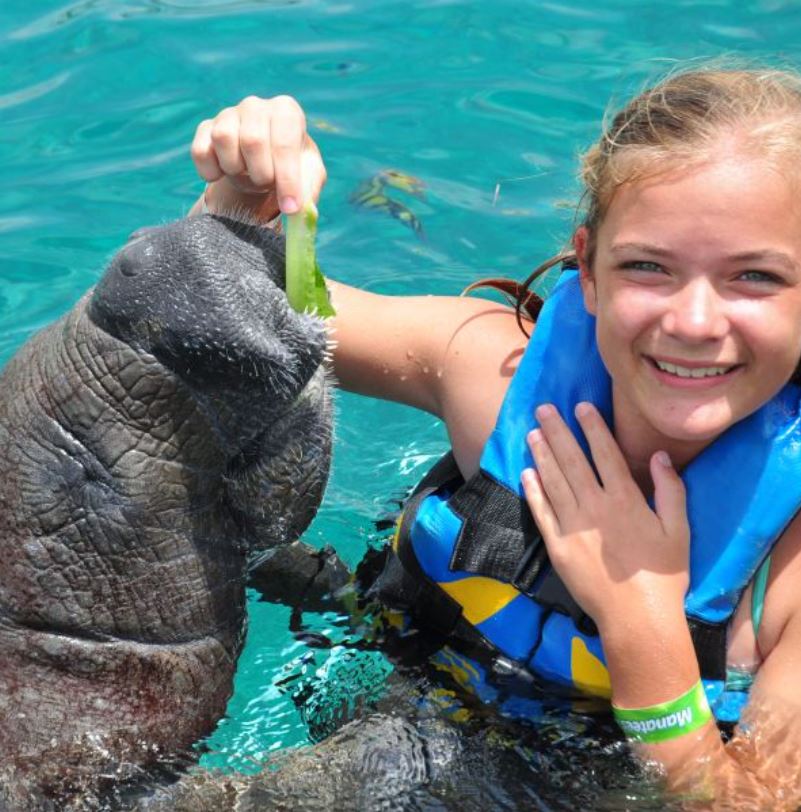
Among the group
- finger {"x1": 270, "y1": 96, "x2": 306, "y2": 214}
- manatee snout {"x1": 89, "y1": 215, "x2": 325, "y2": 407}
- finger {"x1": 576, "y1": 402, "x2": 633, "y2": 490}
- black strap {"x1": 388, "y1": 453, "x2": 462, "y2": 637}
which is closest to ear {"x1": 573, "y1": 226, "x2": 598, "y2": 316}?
finger {"x1": 576, "y1": 402, "x2": 633, "y2": 490}

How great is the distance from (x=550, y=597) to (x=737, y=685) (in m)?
0.56

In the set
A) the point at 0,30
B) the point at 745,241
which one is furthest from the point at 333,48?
the point at 745,241

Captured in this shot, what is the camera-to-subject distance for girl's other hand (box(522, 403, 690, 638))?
402 cm

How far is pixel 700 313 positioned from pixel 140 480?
1447mm

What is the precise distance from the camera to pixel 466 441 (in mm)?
4617

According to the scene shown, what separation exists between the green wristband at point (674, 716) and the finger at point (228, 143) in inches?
68.3

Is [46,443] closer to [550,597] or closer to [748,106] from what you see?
[550,597]

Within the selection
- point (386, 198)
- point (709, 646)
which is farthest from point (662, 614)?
point (386, 198)

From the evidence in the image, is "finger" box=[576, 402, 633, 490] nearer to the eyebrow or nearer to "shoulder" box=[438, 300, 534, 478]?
"shoulder" box=[438, 300, 534, 478]

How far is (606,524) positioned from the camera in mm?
4129

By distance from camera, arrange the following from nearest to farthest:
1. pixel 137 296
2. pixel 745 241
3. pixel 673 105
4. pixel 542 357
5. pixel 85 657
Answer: pixel 137 296, pixel 85 657, pixel 745 241, pixel 673 105, pixel 542 357

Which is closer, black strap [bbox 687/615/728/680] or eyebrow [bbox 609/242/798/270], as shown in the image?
eyebrow [bbox 609/242/798/270]

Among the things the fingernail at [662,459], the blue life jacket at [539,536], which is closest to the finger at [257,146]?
the blue life jacket at [539,536]

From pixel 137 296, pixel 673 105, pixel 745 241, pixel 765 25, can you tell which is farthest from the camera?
pixel 765 25
